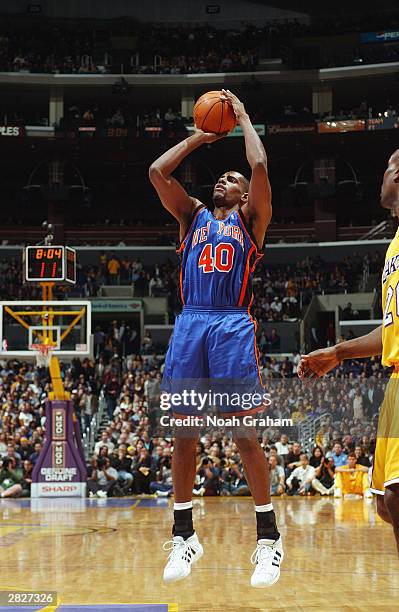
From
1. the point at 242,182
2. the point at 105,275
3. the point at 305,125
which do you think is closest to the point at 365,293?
the point at 305,125

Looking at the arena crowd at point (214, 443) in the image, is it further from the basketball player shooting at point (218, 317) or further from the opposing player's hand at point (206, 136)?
the opposing player's hand at point (206, 136)

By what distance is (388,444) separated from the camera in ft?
12.5

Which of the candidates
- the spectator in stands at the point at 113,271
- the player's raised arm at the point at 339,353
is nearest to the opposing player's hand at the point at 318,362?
the player's raised arm at the point at 339,353

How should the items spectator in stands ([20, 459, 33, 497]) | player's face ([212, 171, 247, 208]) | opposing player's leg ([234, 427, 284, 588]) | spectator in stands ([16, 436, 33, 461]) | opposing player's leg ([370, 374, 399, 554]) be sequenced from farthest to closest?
1. spectator in stands ([16, 436, 33, 461])
2. spectator in stands ([20, 459, 33, 497])
3. player's face ([212, 171, 247, 208])
4. opposing player's leg ([234, 427, 284, 588])
5. opposing player's leg ([370, 374, 399, 554])

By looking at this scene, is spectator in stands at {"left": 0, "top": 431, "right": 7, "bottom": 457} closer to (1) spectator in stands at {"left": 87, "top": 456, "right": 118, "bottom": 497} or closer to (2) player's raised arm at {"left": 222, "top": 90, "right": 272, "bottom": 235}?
(1) spectator in stands at {"left": 87, "top": 456, "right": 118, "bottom": 497}

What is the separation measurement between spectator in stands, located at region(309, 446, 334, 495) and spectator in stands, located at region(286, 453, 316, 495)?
89 millimetres

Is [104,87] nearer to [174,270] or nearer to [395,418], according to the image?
[174,270]

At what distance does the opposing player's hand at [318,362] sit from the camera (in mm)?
4324

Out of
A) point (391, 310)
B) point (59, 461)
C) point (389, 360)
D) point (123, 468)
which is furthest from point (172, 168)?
point (123, 468)

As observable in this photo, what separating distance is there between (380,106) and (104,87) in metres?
11.8

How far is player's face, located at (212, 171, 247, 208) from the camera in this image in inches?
219

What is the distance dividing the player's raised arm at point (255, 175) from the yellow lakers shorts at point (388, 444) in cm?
182

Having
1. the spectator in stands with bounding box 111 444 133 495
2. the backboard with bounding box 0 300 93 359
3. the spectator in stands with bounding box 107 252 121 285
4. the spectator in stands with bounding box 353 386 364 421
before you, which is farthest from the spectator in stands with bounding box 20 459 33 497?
the spectator in stands with bounding box 107 252 121 285

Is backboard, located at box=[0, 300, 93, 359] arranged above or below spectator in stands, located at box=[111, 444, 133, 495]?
above
